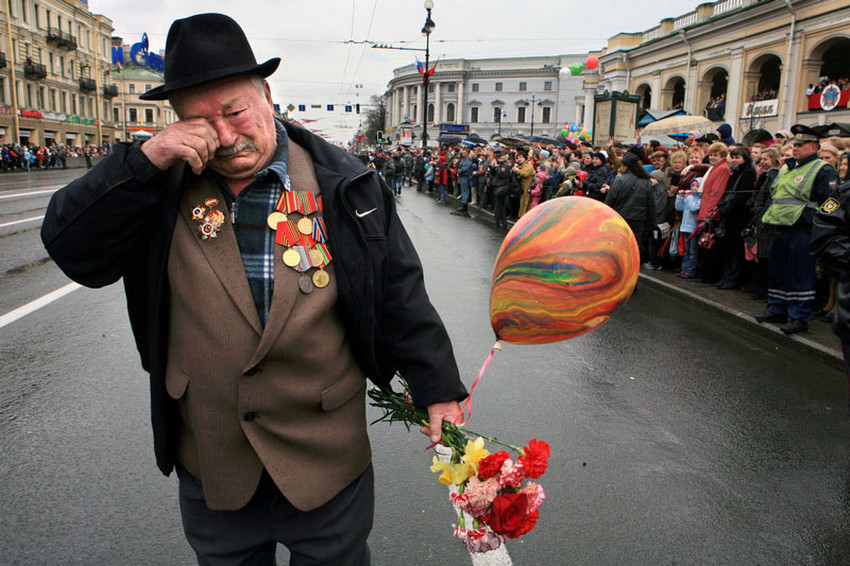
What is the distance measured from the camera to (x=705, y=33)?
3491 cm

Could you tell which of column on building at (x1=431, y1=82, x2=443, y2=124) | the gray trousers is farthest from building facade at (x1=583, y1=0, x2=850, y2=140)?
column on building at (x1=431, y1=82, x2=443, y2=124)

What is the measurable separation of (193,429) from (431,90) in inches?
5063

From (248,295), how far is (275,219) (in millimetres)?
220

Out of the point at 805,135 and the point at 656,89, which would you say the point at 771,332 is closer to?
the point at 805,135

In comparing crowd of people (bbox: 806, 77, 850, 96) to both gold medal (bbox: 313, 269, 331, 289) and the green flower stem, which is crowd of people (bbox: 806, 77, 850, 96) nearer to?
the green flower stem

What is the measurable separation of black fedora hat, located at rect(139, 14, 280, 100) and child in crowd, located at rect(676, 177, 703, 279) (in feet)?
29.0

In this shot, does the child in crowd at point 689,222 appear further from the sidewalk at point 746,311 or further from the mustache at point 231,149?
the mustache at point 231,149

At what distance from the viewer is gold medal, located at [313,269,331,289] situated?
68.8 inches

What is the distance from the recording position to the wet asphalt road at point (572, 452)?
121 inches

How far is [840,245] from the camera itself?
12.3ft

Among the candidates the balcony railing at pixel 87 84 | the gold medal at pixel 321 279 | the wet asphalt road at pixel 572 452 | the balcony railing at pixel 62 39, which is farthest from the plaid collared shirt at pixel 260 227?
the balcony railing at pixel 87 84

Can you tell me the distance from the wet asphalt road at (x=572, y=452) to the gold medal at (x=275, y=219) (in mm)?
Result: 1853

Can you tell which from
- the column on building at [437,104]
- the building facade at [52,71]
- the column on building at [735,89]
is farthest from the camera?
the column on building at [437,104]

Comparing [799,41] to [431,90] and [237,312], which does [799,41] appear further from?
[431,90]
